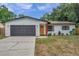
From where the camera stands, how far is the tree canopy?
22594 mm

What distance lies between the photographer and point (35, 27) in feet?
74.7

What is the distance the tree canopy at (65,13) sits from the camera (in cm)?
2259

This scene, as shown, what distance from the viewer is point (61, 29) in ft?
74.6

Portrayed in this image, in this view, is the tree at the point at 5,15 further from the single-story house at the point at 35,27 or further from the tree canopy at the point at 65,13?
the tree canopy at the point at 65,13

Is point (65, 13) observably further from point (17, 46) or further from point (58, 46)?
point (17, 46)

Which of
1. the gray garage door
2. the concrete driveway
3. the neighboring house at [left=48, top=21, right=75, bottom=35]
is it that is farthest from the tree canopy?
the concrete driveway

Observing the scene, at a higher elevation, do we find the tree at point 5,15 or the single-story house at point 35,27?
the tree at point 5,15

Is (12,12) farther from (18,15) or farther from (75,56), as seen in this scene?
(75,56)

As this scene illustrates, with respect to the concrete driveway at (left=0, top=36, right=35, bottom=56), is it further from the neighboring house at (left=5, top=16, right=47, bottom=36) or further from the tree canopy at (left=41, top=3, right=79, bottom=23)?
the tree canopy at (left=41, top=3, right=79, bottom=23)

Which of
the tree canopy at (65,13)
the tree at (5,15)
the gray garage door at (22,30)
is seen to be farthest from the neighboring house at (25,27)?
the tree canopy at (65,13)

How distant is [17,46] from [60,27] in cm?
113

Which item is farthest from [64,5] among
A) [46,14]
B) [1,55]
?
[1,55]

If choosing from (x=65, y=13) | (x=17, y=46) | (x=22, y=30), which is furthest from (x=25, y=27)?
(x=65, y=13)

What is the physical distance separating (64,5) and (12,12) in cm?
126
